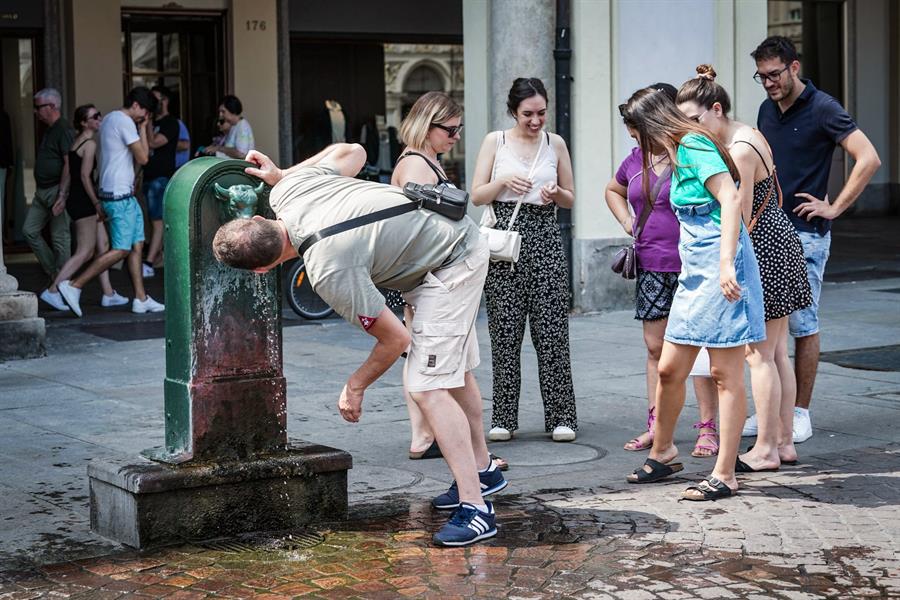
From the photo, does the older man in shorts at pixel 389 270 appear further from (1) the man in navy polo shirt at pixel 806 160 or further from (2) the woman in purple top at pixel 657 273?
(1) the man in navy polo shirt at pixel 806 160

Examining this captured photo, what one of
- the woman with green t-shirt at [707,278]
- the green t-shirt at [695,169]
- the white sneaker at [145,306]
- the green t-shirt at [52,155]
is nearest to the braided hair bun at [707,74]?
the woman with green t-shirt at [707,278]

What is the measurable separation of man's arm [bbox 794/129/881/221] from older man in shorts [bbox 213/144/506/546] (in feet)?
6.93

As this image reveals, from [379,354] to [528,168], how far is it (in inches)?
91.4

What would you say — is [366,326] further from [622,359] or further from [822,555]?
[622,359]

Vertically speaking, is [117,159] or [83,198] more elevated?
[117,159]

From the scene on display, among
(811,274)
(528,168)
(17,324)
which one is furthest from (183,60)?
(811,274)

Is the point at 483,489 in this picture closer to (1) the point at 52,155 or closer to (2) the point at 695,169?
(2) the point at 695,169

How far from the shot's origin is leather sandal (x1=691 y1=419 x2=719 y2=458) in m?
6.59

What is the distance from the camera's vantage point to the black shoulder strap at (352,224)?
4879 millimetres

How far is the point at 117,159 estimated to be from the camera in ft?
38.8

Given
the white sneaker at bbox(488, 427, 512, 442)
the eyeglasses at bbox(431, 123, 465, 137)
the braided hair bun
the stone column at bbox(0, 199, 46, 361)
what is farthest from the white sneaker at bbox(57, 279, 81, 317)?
the braided hair bun

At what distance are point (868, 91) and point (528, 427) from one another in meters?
16.9

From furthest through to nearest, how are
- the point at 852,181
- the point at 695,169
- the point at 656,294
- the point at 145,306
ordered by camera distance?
the point at 145,306 → the point at 852,181 → the point at 656,294 → the point at 695,169

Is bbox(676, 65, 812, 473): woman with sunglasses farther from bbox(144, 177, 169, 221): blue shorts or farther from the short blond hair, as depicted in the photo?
bbox(144, 177, 169, 221): blue shorts
